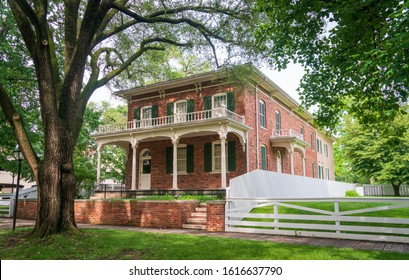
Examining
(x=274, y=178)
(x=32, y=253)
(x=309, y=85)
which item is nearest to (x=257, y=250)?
(x=32, y=253)

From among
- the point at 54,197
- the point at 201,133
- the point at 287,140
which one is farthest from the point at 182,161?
the point at 54,197

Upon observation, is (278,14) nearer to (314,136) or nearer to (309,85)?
(309,85)

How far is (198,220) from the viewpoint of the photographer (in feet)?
37.8

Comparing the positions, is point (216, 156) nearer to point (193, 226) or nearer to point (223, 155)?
point (223, 155)

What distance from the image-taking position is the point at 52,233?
843 centimetres

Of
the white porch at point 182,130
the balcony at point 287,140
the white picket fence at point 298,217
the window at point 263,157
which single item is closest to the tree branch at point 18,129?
the white picket fence at point 298,217

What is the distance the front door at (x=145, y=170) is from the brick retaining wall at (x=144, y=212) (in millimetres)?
7535

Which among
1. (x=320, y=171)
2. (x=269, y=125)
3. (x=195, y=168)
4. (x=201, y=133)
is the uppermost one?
(x=269, y=125)

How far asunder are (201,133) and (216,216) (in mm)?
8800

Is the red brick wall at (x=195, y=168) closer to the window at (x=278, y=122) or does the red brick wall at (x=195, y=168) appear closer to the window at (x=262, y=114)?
the window at (x=262, y=114)

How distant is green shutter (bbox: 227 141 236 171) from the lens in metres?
19.0

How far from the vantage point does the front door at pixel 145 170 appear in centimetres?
2200

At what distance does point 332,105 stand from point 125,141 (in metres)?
13.9

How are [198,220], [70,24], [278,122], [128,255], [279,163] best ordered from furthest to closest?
[278,122]
[279,163]
[198,220]
[70,24]
[128,255]
